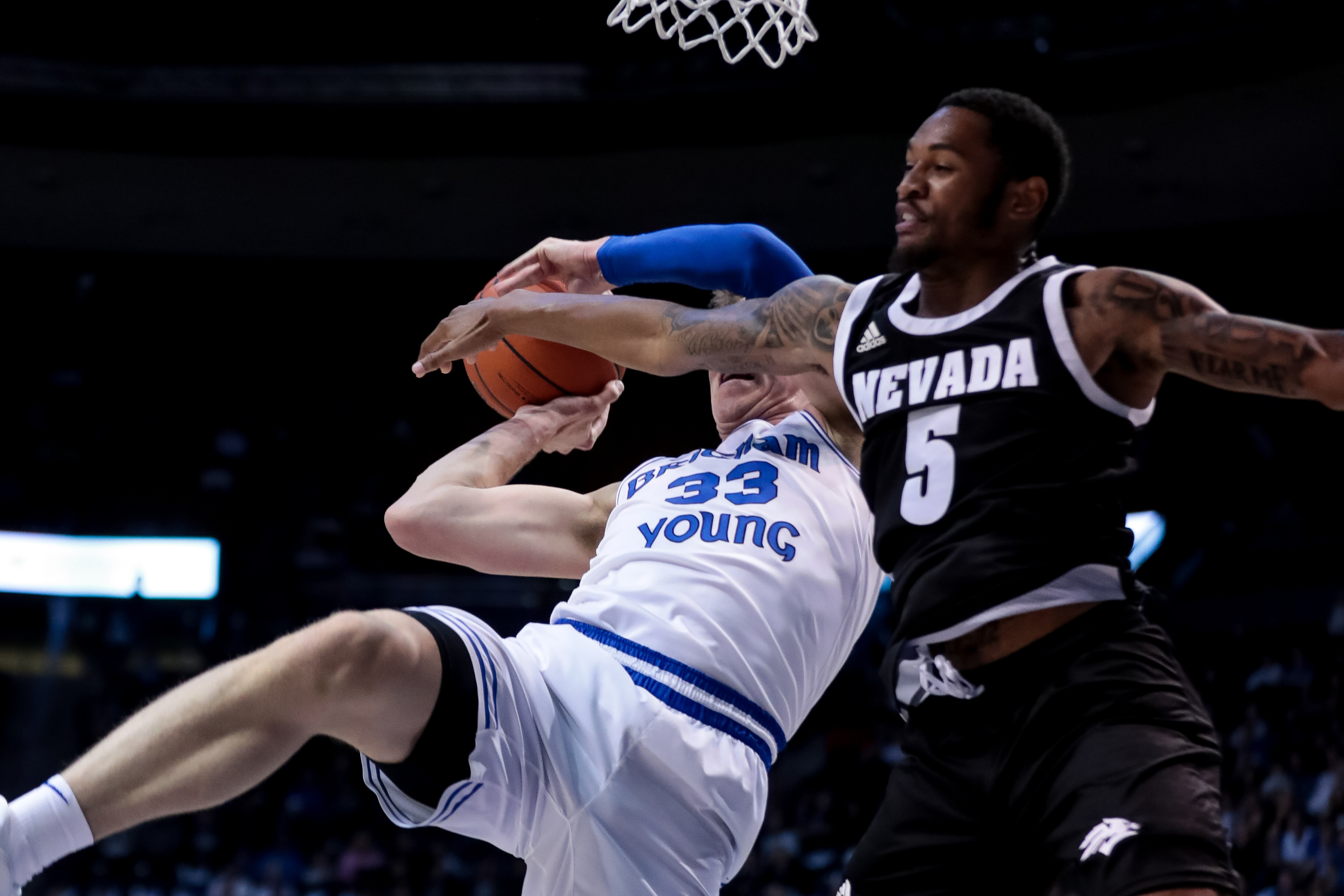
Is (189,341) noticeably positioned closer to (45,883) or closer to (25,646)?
(25,646)

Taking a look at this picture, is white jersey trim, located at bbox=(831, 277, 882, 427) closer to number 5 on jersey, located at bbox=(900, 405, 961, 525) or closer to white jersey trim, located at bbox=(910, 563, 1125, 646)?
number 5 on jersey, located at bbox=(900, 405, 961, 525)

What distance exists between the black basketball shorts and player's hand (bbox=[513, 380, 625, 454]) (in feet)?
5.01

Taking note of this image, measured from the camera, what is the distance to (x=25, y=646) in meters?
10.9

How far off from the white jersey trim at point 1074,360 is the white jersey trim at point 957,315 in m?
0.09

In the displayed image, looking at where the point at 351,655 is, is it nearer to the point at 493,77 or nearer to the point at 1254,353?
the point at 1254,353

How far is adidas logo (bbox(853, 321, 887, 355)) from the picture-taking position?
2.47 meters

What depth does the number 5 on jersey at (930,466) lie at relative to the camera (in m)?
2.28

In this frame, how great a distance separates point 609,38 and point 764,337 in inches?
260

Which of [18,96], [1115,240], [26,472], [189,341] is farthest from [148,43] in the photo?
[1115,240]

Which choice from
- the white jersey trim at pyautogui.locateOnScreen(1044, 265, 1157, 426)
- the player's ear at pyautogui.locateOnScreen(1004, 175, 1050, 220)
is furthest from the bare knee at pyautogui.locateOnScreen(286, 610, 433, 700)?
the player's ear at pyautogui.locateOnScreen(1004, 175, 1050, 220)

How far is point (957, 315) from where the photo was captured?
240cm

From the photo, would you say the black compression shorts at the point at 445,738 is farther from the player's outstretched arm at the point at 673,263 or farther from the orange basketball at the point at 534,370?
the player's outstretched arm at the point at 673,263

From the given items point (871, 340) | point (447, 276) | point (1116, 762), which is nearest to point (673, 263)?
point (871, 340)

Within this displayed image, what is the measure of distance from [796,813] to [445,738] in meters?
6.99
